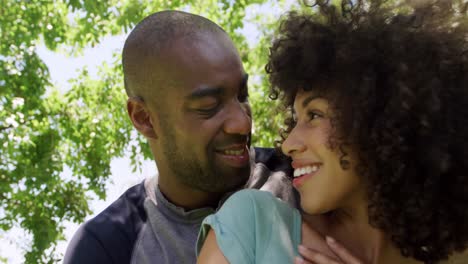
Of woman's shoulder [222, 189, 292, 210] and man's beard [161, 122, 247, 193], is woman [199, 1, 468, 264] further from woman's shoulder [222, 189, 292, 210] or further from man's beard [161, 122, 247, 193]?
man's beard [161, 122, 247, 193]

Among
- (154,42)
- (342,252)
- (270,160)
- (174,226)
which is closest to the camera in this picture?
(342,252)

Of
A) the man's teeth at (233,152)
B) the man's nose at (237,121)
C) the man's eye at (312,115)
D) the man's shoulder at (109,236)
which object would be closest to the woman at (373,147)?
the man's eye at (312,115)

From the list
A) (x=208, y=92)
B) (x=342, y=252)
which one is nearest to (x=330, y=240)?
(x=342, y=252)

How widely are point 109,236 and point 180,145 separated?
1.60 feet

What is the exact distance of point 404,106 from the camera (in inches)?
83.5

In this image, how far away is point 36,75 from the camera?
813 centimetres

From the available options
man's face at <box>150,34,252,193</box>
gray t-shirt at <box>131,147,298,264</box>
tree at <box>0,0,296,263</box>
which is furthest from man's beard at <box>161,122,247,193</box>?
tree at <box>0,0,296,263</box>

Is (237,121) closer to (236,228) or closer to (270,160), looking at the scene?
(270,160)

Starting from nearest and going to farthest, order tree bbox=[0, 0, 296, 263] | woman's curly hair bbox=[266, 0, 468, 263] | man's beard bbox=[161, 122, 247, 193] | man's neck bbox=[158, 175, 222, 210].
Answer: woman's curly hair bbox=[266, 0, 468, 263] < man's beard bbox=[161, 122, 247, 193] < man's neck bbox=[158, 175, 222, 210] < tree bbox=[0, 0, 296, 263]

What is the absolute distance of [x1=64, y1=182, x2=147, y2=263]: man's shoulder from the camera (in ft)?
9.59

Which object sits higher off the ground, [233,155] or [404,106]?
[404,106]

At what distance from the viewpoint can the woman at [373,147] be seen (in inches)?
84.1

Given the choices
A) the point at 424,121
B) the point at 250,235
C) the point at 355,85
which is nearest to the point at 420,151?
the point at 424,121

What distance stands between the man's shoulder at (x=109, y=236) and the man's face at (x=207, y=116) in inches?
11.3
